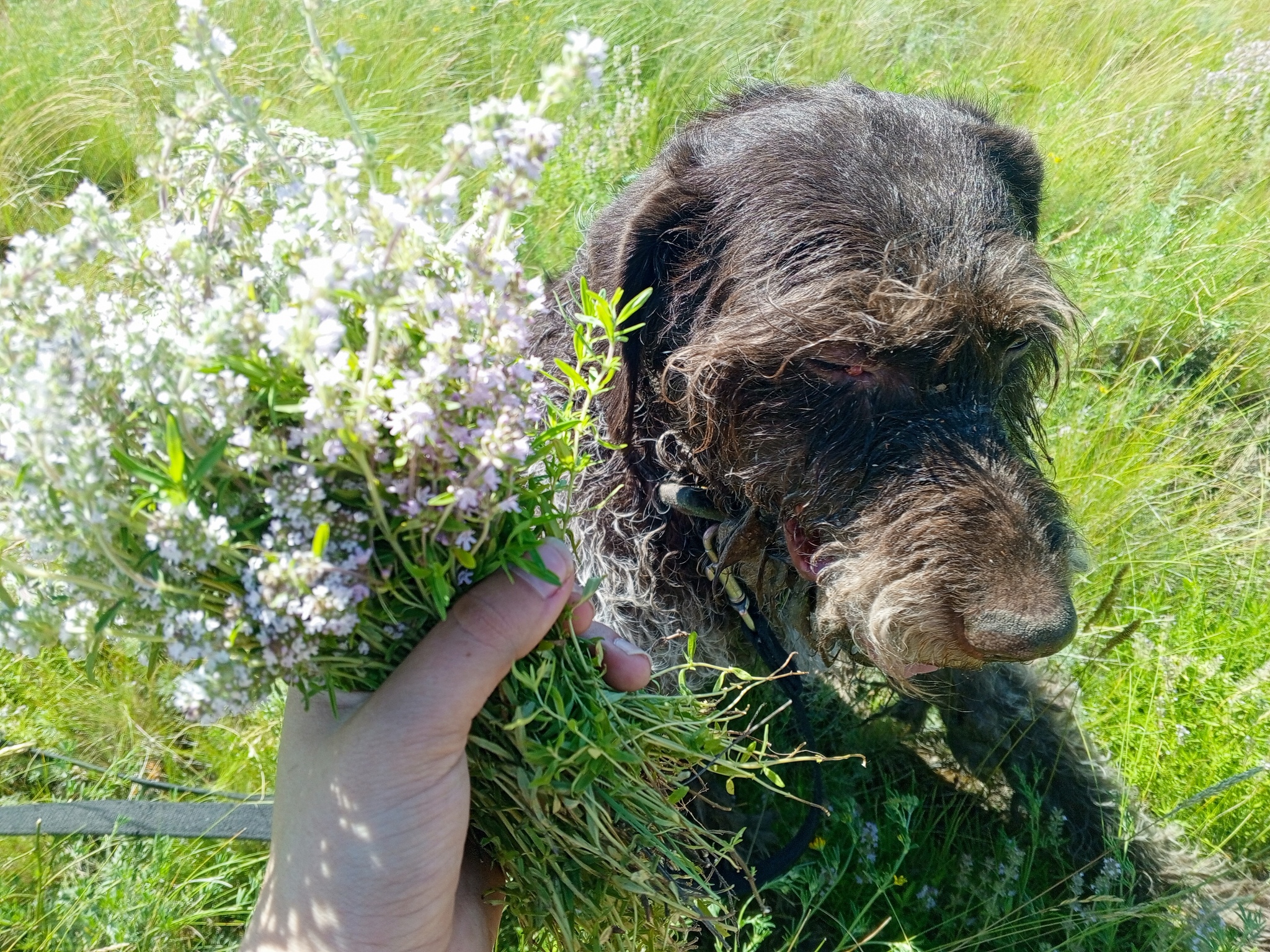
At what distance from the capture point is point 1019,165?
2.93m

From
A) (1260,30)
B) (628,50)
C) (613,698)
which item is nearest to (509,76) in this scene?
(628,50)

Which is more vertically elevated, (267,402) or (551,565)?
(267,402)

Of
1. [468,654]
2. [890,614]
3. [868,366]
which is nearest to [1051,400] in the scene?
[868,366]

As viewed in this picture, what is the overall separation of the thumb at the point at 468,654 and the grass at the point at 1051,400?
1.45 metres

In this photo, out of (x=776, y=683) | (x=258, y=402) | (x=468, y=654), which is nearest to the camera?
(x=258, y=402)

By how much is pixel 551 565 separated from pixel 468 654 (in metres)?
0.20

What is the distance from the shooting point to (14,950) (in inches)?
98.7

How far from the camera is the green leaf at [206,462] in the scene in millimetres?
1132

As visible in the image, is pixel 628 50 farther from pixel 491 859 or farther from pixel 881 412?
pixel 491 859

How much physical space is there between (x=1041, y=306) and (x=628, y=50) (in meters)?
3.75

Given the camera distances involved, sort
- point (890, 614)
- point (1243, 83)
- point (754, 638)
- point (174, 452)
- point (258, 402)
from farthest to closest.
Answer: point (1243, 83) < point (754, 638) < point (890, 614) < point (258, 402) < point (174, 452)

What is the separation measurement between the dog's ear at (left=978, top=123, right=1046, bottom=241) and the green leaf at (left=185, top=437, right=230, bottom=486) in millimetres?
2346

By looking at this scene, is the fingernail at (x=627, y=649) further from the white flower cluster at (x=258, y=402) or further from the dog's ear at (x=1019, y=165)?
the dog's ear at (x=1019, y=165)

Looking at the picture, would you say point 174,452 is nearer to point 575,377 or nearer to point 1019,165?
point 575,377
